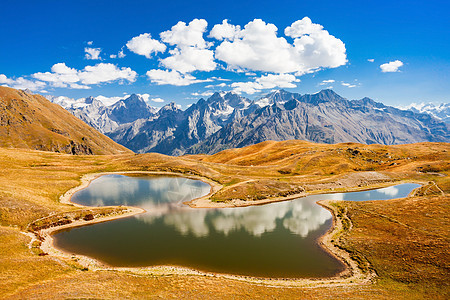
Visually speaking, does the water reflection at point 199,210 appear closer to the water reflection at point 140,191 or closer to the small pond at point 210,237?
the water reflection at point 140,191

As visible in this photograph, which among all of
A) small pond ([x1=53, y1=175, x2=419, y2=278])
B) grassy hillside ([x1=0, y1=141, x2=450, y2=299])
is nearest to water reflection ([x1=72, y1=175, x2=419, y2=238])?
small pond ([x1=53, y1=175, x2=419, y2=278])

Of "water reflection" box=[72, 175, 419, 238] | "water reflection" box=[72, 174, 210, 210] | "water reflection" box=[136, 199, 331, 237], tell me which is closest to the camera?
"water reflection" box=[136, 199, 331, 237]

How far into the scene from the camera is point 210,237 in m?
58.5

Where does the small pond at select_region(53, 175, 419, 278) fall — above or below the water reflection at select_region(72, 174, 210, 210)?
below

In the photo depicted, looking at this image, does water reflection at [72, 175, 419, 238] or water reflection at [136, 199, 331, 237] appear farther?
water reflection at [72, 175, 419, 238]

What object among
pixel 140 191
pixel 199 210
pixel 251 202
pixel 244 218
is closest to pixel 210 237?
pixel 244 218

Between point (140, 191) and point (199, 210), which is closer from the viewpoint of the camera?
point (199, 210)

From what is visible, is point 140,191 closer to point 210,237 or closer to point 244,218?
point 244,218

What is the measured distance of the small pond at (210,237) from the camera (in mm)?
46875

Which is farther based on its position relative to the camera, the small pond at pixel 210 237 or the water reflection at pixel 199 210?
the water reflection at pixel 199 210

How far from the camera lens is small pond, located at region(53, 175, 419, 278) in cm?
4688

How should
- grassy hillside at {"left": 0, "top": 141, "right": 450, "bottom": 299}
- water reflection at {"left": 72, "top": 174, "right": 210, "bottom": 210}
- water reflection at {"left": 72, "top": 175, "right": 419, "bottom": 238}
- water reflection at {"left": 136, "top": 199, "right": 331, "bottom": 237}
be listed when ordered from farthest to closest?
water reflection at {"left": 72, "top": 174, "right": 210, "bottom": 210} < water reflection at {"left": 72, "top": 175, "right": 419, "bottom": 238} < water reflection at {"left": 136, "top": 199, "right": 331, "bottom": 237} < grassy hillside at {"left": 0, "top": 141, "right": 450, "bottom": 299}

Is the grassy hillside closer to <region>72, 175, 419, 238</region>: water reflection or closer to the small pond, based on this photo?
the small pond

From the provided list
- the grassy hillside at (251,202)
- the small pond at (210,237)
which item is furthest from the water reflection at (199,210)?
the grassy hillside at (251,202)
